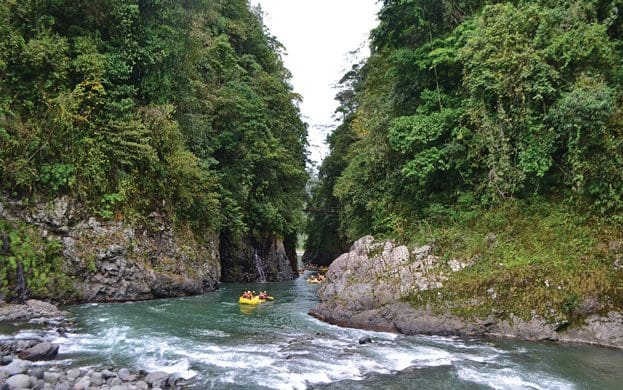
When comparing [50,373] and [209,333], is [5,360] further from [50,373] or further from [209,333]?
[209,333]

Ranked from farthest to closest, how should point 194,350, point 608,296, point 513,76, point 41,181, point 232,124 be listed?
point 232,124 → point 41,181 → point 513,76 → point 608,296 → point 194,350

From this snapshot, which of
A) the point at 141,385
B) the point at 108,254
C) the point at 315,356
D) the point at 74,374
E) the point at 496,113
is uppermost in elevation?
the point at 496,113

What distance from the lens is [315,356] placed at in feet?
27.1

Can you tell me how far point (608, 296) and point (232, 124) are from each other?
1823 centimetres

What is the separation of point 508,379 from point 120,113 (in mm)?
14431

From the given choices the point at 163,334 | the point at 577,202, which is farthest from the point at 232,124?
the point at 577,202

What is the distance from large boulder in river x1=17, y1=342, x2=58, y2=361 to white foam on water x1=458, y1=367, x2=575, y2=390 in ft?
24.4

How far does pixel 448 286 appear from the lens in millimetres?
10711

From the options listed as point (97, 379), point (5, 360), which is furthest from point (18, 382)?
point (5, 360)

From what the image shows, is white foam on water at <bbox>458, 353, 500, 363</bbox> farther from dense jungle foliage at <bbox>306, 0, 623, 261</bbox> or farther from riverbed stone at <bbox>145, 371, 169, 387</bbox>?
riverbed stone at <bbox>145, 371, 169, 387</bbox>

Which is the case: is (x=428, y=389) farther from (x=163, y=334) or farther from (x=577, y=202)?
(x=577, y=202)

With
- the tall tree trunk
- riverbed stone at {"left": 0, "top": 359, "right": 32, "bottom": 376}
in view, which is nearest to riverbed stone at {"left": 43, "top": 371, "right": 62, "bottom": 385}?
riverbed stone at {"left": 0, "top": 359, "right": 32, "bottom": 376}

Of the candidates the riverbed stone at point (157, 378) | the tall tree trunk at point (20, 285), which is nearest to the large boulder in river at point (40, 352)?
the riverbed stone at point (157, 378)

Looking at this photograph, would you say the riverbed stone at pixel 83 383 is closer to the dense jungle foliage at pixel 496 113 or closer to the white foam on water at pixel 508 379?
the white foam on water at pixel 508 379
